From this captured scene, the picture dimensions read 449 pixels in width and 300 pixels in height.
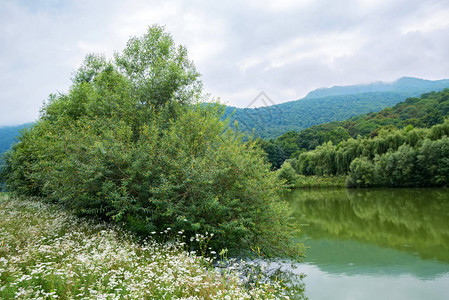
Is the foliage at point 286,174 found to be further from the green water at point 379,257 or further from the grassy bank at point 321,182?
the grassy bank at point 321,182

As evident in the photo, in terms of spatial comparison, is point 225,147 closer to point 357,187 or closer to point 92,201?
point 92,201

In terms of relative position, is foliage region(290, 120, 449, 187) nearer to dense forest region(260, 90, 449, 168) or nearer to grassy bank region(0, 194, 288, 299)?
dense forest region(260, 90, 449, 168)

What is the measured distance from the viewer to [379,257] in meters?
13.5

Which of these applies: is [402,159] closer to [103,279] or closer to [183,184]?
[183,184]

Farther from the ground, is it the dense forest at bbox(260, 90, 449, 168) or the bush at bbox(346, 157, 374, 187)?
the dense forest at bbox(260, 90, 449, 168)

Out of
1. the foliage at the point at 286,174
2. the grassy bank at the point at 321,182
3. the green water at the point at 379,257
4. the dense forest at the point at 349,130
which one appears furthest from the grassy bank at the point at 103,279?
the dense forest at the point at 349,130

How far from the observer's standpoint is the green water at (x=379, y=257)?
9.77 metres

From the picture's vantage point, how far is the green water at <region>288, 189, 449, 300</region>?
384 inches

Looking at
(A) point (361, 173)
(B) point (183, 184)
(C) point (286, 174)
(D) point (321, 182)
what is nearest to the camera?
(B) point (183, 184)

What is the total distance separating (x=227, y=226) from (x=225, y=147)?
3.16 meters

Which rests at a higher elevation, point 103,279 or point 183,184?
point 183,184

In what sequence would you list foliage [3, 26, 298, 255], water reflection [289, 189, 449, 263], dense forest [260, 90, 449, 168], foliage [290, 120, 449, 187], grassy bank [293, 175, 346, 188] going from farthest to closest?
dense forest [260, 90, 449, 168], grassy bank [293, 175, 346, 188], foliage [290, 120, 449, 187], water reflection [289, 189, 449, 263], foliage [3, 26, 298, 255]

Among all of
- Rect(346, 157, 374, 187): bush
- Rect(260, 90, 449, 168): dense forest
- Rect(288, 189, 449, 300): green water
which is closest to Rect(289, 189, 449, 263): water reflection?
Rect(288, 189, 449, 300): green water

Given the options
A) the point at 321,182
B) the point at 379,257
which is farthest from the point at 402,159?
the point at 379,257
